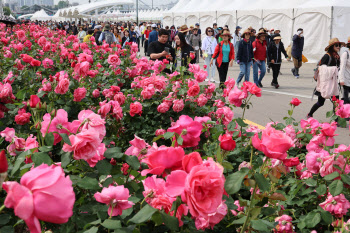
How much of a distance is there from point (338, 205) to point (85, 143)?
1.12 metres

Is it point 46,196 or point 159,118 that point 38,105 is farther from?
point 159,118

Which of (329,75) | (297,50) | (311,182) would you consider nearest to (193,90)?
(311,182)

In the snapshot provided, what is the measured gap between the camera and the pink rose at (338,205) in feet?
5.94

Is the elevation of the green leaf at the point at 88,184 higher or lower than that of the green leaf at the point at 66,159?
lower

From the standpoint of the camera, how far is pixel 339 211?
5.92ft

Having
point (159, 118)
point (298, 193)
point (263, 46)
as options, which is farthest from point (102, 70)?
point (263, 46)

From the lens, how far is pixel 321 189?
1.96 m

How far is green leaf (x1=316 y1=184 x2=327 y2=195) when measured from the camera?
1946 mm

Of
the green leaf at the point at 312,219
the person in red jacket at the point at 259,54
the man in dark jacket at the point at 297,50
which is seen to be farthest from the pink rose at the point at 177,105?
the man in dark jacket at the point at 297,50

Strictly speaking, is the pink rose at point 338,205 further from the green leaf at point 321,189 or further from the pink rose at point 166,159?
the pink rose at point 166,159

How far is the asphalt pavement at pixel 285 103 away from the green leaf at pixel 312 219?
14.0 feet

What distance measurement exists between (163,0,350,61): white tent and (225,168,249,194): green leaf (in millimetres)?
18211

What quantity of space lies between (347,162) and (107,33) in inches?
457

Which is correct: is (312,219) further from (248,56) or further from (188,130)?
(248,56)
